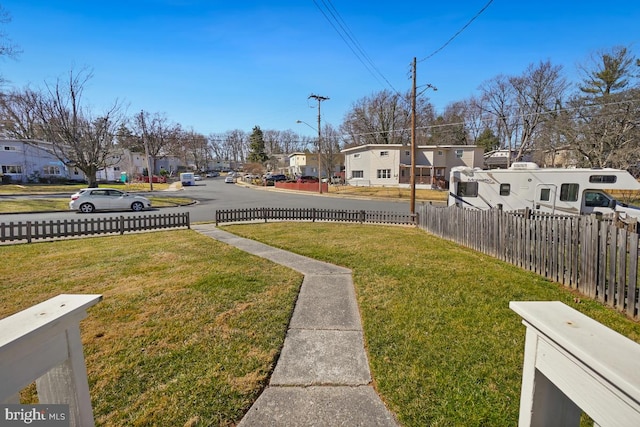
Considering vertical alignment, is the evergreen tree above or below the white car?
above

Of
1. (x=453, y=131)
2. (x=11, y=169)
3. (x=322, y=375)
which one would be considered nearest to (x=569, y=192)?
(x=322, y=375)

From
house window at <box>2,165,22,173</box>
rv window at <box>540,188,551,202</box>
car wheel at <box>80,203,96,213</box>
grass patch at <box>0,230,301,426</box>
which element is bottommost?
grass patch at <box>0,230,301,426</box>

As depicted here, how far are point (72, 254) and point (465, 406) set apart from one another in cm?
1041

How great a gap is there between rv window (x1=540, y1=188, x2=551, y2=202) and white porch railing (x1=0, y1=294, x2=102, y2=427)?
54.8ft

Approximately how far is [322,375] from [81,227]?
45.3 ft

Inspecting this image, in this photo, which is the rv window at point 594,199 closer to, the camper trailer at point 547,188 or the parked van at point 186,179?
the camper trailer at point 547,188

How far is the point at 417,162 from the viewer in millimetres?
41031

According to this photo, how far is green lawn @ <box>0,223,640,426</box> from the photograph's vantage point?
2.93m

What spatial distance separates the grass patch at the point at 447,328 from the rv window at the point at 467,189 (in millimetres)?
8639

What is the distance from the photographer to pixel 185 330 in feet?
14.0

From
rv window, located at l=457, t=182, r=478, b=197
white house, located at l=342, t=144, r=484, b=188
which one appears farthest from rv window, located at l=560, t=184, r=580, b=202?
white house, located at l=342, t=144, r=484, b=188

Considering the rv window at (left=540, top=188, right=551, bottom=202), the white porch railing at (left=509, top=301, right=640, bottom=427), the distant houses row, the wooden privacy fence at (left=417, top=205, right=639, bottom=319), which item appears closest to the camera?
the white porch railing at (left=509, top=301, right=640, bottom=427)

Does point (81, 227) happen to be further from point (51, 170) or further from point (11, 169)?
point (51, 170)

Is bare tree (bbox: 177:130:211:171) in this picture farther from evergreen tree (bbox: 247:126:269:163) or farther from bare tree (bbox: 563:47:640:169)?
bare tree (bbox: 563:47:640:169)
